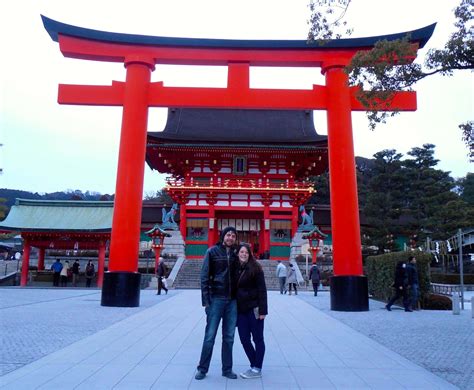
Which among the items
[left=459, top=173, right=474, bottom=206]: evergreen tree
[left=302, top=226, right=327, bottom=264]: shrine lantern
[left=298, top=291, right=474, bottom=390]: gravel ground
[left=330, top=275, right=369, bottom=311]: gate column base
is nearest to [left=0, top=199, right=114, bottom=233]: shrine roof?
[left=302, top=226, right=327, bottom=264]: shrine lantern

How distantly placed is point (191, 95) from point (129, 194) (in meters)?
3.34

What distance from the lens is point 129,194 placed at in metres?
12.1

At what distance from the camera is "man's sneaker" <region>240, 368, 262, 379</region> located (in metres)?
4.71

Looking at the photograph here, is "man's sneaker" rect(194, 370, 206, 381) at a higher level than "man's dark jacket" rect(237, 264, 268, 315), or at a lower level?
lower

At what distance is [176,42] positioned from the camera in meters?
12.4

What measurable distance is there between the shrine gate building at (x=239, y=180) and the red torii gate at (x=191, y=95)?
574 inches

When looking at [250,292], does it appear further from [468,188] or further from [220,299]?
[468,188]

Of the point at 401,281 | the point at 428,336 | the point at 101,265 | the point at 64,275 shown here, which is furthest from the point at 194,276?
the point at 428,336

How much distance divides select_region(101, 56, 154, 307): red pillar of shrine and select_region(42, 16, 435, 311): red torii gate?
3 cm

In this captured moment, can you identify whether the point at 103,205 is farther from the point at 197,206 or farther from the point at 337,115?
the point at 337,115

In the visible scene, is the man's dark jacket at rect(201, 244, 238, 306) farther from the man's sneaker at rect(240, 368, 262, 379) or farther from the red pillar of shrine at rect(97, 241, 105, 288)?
the red pillar of shrine at rect(97, 241, 105, 288)

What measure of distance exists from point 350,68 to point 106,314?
294 inches

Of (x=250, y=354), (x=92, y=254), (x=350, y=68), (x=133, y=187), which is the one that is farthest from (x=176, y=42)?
(x=92, y=254)

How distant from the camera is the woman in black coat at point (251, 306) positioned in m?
4.73
